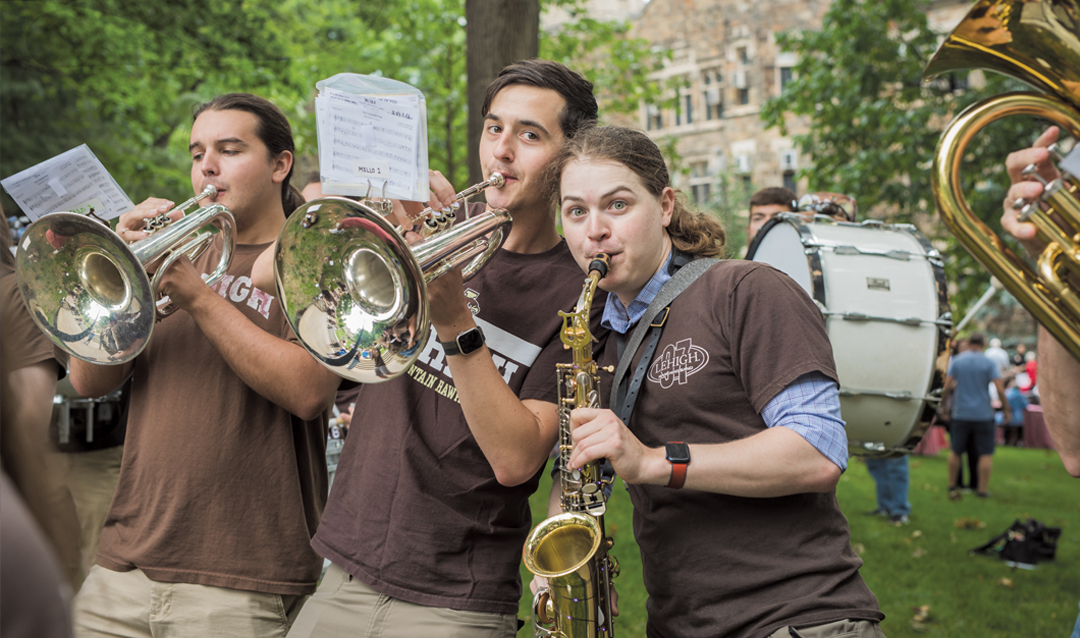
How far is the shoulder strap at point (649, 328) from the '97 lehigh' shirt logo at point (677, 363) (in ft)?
0.15

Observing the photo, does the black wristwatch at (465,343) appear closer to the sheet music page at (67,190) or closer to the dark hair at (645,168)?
the dark hair at (645,168)

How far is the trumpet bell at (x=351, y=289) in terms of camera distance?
2061 millimetres

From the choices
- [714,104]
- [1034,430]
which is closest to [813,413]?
[1034,430]

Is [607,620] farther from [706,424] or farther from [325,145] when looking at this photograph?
[325,145]

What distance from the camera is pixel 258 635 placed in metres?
2.50

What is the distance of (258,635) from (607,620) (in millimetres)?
1108

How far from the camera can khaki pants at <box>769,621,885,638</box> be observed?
1.88m

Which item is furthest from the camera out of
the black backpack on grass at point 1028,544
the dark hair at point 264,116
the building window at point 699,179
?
the building window at point 699,179

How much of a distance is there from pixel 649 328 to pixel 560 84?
914 mm

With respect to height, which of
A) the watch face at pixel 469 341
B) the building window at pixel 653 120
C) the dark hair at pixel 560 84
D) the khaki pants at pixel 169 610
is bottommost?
the khaki pants at pixel 169 610

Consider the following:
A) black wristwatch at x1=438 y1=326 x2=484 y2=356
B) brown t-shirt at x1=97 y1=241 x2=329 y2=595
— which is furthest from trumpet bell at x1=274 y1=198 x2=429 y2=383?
brown t-shirt at x1=97 y1=241 x2=329 y2=595

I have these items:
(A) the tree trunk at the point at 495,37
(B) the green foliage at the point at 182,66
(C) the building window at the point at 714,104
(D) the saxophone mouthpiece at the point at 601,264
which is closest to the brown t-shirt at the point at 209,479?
(D) the saxophone mouthpiece at the point at 601,264

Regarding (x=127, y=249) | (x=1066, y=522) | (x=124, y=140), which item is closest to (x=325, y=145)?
(x=127, y=249)

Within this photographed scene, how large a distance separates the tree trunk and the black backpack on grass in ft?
20.2
